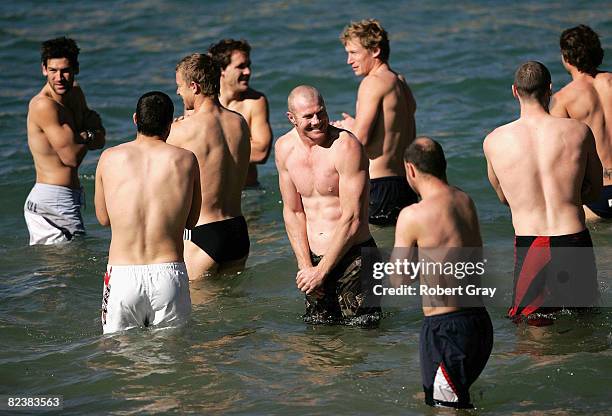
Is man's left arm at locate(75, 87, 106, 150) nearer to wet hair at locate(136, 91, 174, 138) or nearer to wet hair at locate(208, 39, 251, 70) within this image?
wet hair at locate(208, 39, 251, 70)

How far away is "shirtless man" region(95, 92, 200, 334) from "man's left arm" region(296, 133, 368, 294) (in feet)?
3.18

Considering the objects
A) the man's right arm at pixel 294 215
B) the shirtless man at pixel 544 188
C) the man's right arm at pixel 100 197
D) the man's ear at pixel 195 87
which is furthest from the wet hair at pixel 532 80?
the man's right arm at pixel 100 197

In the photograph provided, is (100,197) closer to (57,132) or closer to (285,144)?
(285,144)

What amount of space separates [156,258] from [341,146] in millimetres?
1386

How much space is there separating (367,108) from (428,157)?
3.47m

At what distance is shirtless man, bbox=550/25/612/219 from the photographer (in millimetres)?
8531

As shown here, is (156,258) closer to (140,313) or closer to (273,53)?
(140,313)

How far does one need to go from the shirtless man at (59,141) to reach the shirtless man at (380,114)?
2.36 m

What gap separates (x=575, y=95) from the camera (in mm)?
8625

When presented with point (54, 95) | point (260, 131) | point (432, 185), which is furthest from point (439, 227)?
point (54, 95)

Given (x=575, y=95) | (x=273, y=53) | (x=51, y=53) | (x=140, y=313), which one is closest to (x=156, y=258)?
(x=140, y=313)

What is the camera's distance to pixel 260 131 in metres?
10.1

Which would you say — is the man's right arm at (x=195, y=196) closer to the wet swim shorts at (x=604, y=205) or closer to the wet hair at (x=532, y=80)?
the wet hair at (x=532, y=80)

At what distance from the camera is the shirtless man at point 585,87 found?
8.53 meters
